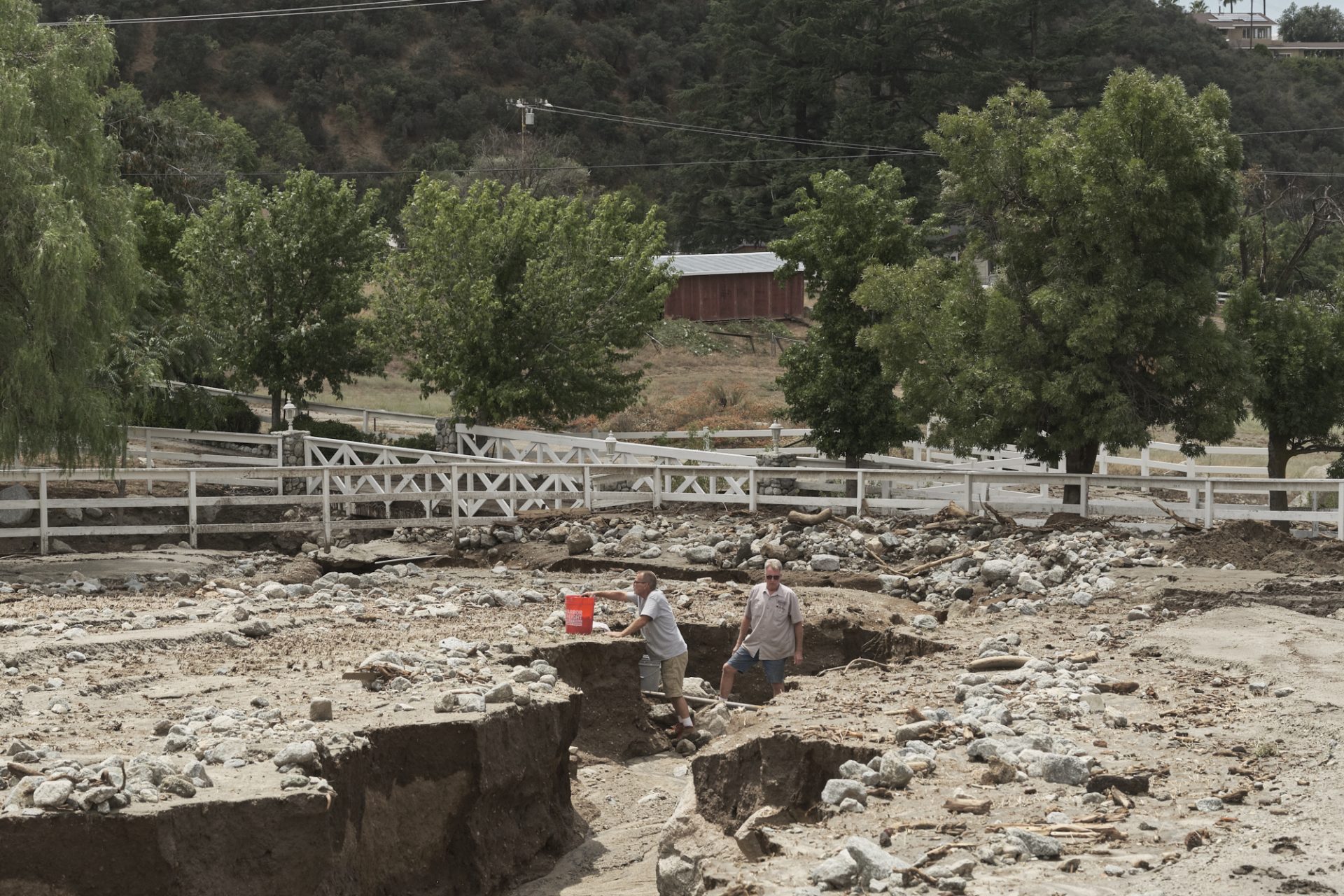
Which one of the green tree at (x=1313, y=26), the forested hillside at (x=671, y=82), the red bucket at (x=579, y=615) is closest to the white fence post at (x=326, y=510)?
the red bucket at (x=579, y=615)

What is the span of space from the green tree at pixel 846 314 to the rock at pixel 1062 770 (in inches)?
791

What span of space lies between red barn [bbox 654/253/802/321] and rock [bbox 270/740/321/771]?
48.8 meters

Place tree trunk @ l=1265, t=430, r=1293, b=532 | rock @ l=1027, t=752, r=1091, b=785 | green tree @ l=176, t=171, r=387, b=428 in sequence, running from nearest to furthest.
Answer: rock @ l=1027, t=752, r=1091, b=785 → tree trunk @ l=1265, t=430, r=1293, b=532 → green tree @ l=176, t=171, r=387, b=428

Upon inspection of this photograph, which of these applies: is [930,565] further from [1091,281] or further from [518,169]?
[518,169]

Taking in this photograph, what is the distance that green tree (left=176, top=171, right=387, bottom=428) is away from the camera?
35812mm

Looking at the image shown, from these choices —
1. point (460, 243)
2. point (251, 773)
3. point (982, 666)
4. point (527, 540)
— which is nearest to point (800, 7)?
point (460, 243)

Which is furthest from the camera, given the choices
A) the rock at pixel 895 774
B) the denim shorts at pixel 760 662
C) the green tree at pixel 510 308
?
the green tree at pixel 510 308

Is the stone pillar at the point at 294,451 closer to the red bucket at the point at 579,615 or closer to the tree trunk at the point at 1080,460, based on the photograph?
the tree trunk at the point at 1080,460

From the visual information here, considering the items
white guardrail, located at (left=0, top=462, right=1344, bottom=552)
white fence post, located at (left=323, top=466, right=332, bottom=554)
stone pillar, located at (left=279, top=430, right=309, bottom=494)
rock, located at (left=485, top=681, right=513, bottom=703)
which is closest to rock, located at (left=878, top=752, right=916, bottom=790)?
rock, located at (left=485, top=681, right=513, bottom=703)

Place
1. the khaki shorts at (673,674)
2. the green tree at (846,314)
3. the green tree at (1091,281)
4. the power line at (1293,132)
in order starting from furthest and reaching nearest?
1. the power line at (1293,132)
2. the green tree at (846,314)
3. the green tree at (1091,281)
4. the khaki shorts at (673,674)

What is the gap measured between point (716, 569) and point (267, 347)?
18239 millimetres

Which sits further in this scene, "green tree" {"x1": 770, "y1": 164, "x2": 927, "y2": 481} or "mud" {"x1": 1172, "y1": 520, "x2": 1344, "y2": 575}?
"green tree" {"x1": 770, "y1": 164, "x2": 927, "y2": 481}

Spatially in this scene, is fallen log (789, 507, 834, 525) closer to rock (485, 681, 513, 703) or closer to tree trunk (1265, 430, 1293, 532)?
tree trunk (1265, 430, 1293, 532)

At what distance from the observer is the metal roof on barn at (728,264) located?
58.9 metres
